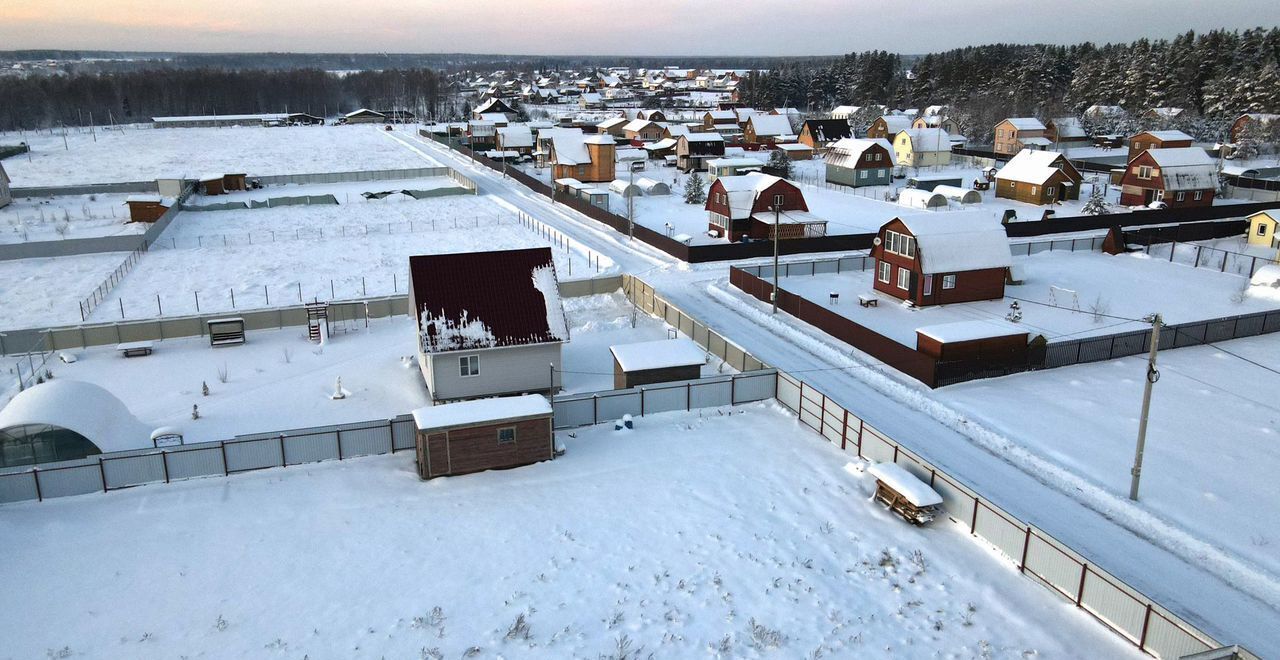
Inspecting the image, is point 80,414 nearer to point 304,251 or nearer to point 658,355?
point 658,355

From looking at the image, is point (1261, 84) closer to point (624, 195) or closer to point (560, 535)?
point (624, 195)

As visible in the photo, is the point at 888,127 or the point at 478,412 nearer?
the point at 478,412

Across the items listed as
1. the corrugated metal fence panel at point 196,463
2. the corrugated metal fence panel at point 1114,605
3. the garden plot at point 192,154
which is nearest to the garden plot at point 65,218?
the garden plot at point 192,154

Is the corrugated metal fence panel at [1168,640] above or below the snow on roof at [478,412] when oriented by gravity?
below

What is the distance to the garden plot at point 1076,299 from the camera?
36.7 metres

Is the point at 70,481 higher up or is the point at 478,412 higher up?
the point at 478,412

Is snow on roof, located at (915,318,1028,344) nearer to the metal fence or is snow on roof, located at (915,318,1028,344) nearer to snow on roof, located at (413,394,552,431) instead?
the metal fence

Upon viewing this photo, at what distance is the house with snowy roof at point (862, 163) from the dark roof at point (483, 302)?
5452 cm

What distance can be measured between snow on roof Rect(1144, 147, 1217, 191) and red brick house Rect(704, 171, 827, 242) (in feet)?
99.3

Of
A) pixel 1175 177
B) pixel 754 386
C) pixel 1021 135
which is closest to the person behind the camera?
pixel 754 386

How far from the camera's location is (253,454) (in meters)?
22.8

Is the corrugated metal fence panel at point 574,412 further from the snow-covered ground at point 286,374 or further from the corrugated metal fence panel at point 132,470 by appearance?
the corrugated metal fence panel at point 132,470

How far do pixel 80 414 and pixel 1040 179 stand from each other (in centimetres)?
6713

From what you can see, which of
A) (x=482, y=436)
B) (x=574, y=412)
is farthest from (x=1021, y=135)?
(x=482, y=436)
